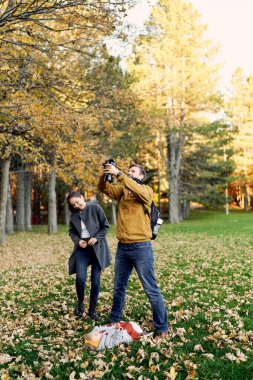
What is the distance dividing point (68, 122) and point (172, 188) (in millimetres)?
23289

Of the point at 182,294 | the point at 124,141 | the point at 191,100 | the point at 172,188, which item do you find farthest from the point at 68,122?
the point at 172,188

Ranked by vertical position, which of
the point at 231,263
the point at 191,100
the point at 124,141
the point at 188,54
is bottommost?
the point at 231,263

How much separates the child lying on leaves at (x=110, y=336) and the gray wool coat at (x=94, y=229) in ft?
3.87

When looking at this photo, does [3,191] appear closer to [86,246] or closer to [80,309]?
[80,309]

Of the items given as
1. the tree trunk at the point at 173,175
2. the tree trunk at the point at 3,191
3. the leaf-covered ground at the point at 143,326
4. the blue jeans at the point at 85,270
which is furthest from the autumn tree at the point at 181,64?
the blue jeans at the point at 85,270

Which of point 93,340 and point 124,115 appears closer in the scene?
point 93,340

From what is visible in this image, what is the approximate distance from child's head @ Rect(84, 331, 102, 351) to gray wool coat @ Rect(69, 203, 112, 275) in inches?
51.4

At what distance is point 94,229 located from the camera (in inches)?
232

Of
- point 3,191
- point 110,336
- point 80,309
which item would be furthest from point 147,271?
point 3,191

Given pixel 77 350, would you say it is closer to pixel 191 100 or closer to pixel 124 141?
pixel 124 141

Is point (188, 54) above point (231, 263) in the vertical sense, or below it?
above

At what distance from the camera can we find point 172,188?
110ft

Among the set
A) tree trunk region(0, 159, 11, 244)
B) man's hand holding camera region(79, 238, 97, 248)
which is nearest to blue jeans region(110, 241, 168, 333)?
man's hand holding camera region(79, 238, 97, 248)

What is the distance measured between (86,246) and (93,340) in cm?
154
